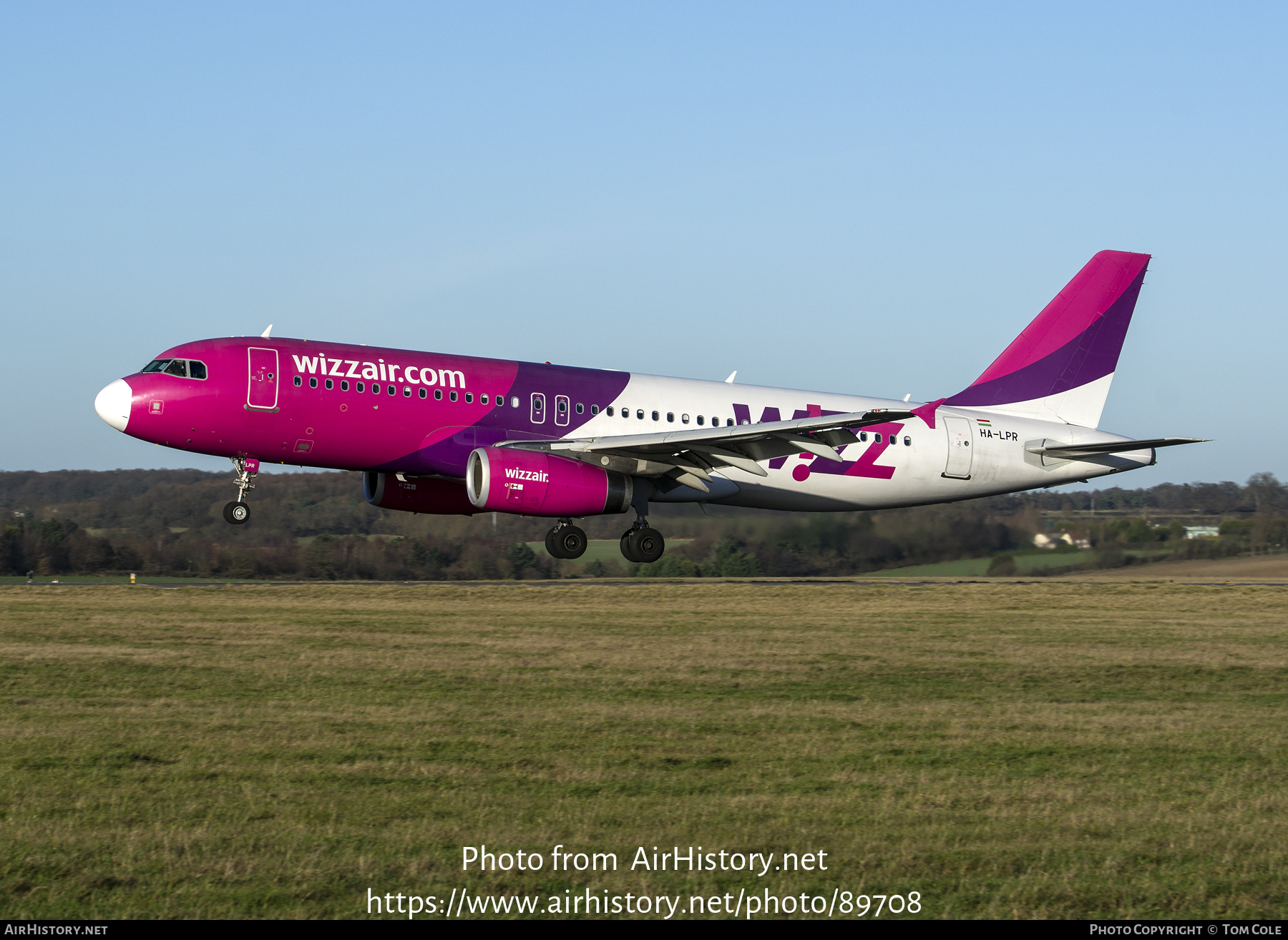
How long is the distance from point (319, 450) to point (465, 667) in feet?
17.6

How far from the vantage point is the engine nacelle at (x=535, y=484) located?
2322 centimetres

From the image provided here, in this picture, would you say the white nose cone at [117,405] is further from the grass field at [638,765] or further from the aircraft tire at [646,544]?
the aircraft tire at [646,544]

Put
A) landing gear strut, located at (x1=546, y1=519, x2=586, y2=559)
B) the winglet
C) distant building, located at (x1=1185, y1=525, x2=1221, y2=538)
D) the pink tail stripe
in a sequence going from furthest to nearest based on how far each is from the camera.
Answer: distant building, located at (x1=1185, y1=525, x2=1221, y2=538), the pink tail stripe, the winglet, landing gear strut, located at (x1=546, y1=519, x2=586, y2=559)

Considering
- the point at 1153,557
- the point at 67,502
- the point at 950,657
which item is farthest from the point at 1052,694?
the point at 67,502

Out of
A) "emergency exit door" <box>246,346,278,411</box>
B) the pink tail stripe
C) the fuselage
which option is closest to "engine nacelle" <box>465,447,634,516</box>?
the fuselage

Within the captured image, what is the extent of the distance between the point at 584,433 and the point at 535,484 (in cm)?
247

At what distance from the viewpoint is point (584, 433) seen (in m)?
25.5

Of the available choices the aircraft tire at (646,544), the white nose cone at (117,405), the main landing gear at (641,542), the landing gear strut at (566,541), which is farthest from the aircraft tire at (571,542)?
the white nose cone at (117,405)

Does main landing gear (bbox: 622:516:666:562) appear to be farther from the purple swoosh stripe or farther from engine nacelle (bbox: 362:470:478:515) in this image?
the purple swoosh stripe

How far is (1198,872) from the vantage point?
30.3 feet

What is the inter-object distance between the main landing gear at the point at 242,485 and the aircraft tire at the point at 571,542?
612 centimetres

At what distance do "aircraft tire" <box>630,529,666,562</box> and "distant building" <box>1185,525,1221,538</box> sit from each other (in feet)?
107

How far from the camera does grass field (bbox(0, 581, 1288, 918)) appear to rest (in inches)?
354

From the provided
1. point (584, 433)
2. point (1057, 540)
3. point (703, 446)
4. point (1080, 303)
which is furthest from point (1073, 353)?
point (1057, 540)
